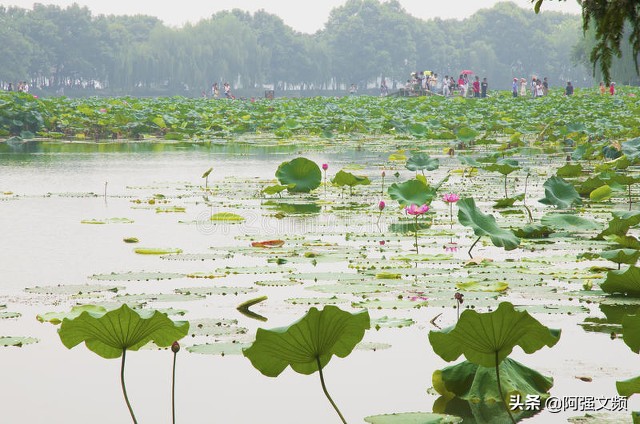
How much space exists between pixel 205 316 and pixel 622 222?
1904 millimetres

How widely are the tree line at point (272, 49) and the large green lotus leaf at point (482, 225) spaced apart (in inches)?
2399

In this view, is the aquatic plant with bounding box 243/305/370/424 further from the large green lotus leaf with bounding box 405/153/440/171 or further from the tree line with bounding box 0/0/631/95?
the tree line with bounding box 0/0/631/95

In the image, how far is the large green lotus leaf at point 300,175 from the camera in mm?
6680

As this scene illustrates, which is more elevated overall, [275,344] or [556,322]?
[275,344]

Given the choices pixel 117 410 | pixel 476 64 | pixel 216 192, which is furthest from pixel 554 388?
pixel 476 64

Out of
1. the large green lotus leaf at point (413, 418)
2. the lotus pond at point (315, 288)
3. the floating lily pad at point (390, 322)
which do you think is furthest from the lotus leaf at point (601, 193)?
the large green lotus leaf at point (413, 418)

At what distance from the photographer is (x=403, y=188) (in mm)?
5223

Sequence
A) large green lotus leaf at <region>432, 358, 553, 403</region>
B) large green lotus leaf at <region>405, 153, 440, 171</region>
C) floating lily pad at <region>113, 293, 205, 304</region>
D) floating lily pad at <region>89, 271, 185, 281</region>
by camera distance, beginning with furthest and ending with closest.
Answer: large green lotus leaf at <region>405, 153, 440, 171</region>, floating lily pad at <region>89, 271, 185, 281</region>, floating lily pad at <region>113, 293, 205, 304</region>, large green lotus leaf at <region>432, 358, 553, 403</region>

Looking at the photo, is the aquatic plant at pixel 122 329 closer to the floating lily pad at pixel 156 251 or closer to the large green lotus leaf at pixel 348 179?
the floating lily pad at pixel 156 251

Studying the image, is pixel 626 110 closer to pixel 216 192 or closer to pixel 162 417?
pixel 216 192

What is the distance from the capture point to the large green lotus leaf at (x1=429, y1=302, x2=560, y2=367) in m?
1.92

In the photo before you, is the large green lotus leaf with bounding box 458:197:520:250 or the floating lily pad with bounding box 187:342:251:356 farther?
the large green lotus leaf with bounding box 458:197:520:250

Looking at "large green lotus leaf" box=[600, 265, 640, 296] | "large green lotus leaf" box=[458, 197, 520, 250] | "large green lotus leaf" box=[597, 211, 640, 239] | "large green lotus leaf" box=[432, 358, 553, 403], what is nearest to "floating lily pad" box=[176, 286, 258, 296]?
"large green lotus leaf" box=[458, 197, 520, 250]

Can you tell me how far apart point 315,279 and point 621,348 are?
4.20 ft
